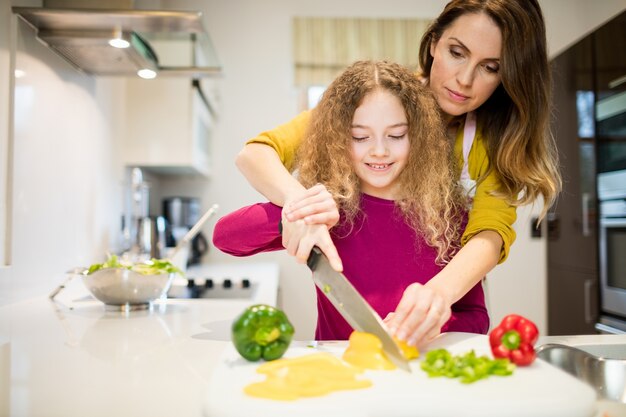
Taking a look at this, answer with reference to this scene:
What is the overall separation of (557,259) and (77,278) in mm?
2636

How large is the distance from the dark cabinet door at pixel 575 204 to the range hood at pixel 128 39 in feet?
6.46

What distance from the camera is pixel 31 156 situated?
1.64m

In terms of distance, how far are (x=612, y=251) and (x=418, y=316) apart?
222cm

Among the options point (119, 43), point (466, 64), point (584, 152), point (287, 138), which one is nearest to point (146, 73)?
point (119, 43)

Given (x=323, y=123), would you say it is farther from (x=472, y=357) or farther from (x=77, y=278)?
(x=77, y=278)

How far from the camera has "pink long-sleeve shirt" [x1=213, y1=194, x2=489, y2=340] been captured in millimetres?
1087

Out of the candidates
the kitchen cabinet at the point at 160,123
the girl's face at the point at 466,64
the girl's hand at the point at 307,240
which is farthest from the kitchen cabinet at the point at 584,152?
the girl's hand at the point at 307,240

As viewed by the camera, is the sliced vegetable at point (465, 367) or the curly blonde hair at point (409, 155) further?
the curly blonde hair at point (409, 155)

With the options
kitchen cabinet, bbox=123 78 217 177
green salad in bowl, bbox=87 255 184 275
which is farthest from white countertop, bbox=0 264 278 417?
kitchen cabinet, bbox=123 78 217 177

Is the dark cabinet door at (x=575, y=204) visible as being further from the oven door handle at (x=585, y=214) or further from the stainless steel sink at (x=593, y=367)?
the stainless steel sink at (x=593, y=367)

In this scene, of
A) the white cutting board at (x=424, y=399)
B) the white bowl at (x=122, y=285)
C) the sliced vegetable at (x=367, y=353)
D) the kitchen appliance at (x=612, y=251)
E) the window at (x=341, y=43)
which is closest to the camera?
the white cutting board at (x=424, y=399)

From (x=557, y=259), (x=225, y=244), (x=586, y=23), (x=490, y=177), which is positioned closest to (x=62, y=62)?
(x=225, y=244)

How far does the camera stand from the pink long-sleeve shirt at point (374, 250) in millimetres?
1087

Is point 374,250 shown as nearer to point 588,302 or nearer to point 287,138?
point 287,138
